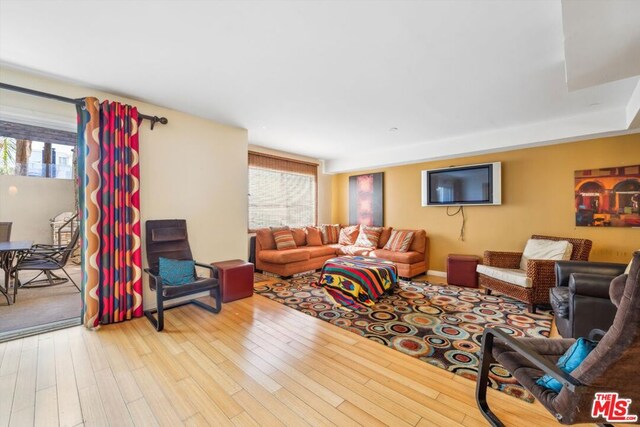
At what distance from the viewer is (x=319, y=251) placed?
5.28 meters

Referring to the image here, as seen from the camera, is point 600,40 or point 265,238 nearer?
point 600,40

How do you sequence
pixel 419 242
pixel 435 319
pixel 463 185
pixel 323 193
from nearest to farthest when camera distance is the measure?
pixel 435 319 → pixel 463 185 → pixel 419 242 → pixel 323 193

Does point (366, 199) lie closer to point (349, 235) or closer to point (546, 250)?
point (349, 235)

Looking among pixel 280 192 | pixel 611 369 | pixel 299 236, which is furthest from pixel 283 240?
pixel 611 369

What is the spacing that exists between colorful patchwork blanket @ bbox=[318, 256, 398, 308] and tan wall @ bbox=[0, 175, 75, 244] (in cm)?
615

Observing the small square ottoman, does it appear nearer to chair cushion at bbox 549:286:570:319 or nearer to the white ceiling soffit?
chair cushion at bbox 549:286:570:319

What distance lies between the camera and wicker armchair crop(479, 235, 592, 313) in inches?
124

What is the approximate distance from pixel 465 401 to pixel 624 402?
81 cm

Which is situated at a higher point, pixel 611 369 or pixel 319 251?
pixel 611 369

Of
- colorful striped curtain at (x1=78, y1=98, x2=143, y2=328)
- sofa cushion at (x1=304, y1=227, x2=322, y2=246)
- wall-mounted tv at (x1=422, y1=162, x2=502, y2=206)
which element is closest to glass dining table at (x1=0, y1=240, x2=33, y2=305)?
colorful striped curtain at (x1=78, y1=98, x2=143, y2=328)

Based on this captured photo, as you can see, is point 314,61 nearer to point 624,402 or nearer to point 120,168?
point 120,168

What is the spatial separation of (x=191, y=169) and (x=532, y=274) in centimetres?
459

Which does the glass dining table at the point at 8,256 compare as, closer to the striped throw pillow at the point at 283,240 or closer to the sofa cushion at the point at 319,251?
the striped throw pillow at the point at 283,240

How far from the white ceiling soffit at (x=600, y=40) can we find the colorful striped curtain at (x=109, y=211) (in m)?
3.79
